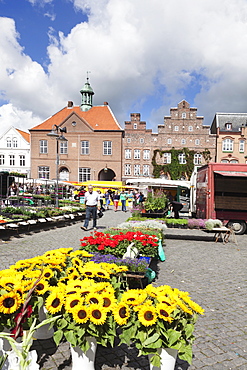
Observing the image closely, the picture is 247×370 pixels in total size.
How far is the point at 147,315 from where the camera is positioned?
97.8 inches

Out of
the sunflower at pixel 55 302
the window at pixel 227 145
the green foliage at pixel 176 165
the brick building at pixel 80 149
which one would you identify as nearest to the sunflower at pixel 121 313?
the sunflower at pixel 55 302

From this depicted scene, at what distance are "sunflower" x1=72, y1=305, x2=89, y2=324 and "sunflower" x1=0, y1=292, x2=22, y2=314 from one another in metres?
0.57

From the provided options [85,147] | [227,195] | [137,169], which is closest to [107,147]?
[85,147]

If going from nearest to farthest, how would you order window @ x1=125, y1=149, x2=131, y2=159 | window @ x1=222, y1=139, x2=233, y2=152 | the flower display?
1. the flower display
2. window @ x1=222, y1=139, x2=233, y2=152
3. window @ x1=125, y1=149, x2=131, y2=159

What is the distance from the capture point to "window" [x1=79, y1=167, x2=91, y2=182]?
47.2 metres

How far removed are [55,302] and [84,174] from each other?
4507cm

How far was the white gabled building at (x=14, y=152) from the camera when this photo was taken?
165ft

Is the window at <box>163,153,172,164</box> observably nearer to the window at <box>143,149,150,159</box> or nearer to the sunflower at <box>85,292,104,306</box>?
the window at <box>143,149,150,159</box>

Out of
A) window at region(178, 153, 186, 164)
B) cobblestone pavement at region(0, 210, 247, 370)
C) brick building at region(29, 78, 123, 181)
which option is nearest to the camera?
cobblestone pavement at region(0, 210, 247, 370)

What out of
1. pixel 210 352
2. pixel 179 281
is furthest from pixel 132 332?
pixel 179 281

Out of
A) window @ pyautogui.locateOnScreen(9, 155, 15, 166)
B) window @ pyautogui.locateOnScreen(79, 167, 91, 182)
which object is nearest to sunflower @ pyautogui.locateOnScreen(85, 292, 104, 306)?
window @ pyautogui.locateOnScreen(79, 167, 91, 182)

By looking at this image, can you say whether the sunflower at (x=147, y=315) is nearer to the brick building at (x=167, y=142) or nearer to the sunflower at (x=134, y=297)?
the sunflower at (x=134, y=297)

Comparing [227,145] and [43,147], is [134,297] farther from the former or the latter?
[43,147]

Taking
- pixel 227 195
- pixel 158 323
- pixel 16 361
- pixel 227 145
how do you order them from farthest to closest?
pixel 227 145
pixel 227 195
pixel 158 323
pixel 16 361
